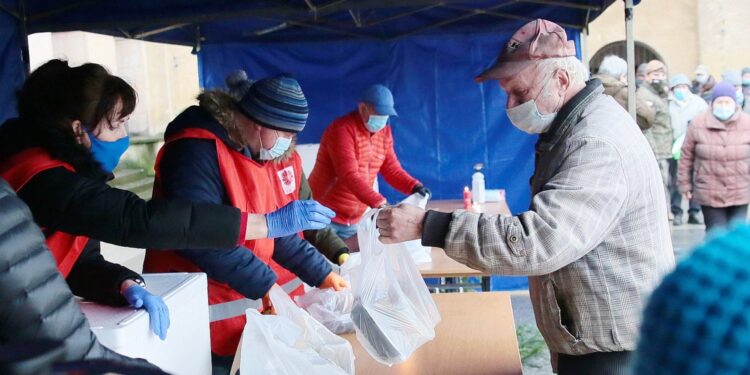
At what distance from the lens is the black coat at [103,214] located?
5.36 ft

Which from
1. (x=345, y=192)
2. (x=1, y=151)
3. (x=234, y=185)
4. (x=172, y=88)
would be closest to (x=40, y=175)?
(x=1, y=151)

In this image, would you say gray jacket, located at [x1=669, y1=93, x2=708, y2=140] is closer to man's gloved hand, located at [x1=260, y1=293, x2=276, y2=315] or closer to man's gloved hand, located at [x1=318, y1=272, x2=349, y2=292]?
man's gloved hand, located at [x1=318, y1=272, x2=349, y2=292]

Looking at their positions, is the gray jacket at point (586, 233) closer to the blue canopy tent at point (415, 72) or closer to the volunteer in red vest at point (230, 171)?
the volunteer in red vest at point (230, 171)

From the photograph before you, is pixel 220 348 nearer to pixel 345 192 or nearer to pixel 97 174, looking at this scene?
pixel 97 174

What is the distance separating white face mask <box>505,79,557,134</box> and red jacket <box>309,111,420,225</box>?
2348 millimetres

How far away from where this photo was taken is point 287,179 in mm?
2904

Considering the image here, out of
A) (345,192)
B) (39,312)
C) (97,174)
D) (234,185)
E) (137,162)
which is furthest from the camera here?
(137,162)

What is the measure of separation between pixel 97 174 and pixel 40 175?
19 cm

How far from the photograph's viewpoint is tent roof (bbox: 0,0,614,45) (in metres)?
4.12

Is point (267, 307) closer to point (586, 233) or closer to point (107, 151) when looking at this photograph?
point (107, 151)

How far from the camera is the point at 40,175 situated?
1646 mm

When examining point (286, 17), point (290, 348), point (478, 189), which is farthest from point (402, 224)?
point (478, 189)

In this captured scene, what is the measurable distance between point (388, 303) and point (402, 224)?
1.55 ft

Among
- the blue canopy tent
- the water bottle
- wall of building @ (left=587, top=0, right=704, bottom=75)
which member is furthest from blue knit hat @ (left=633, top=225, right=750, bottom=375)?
wall of building @ (left=587, top=0, right=704, bottom=75)
